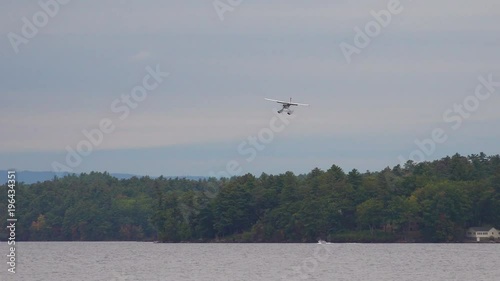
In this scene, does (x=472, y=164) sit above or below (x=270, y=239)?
above

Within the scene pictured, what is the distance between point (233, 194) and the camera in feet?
518

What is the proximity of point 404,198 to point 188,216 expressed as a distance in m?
30.4
